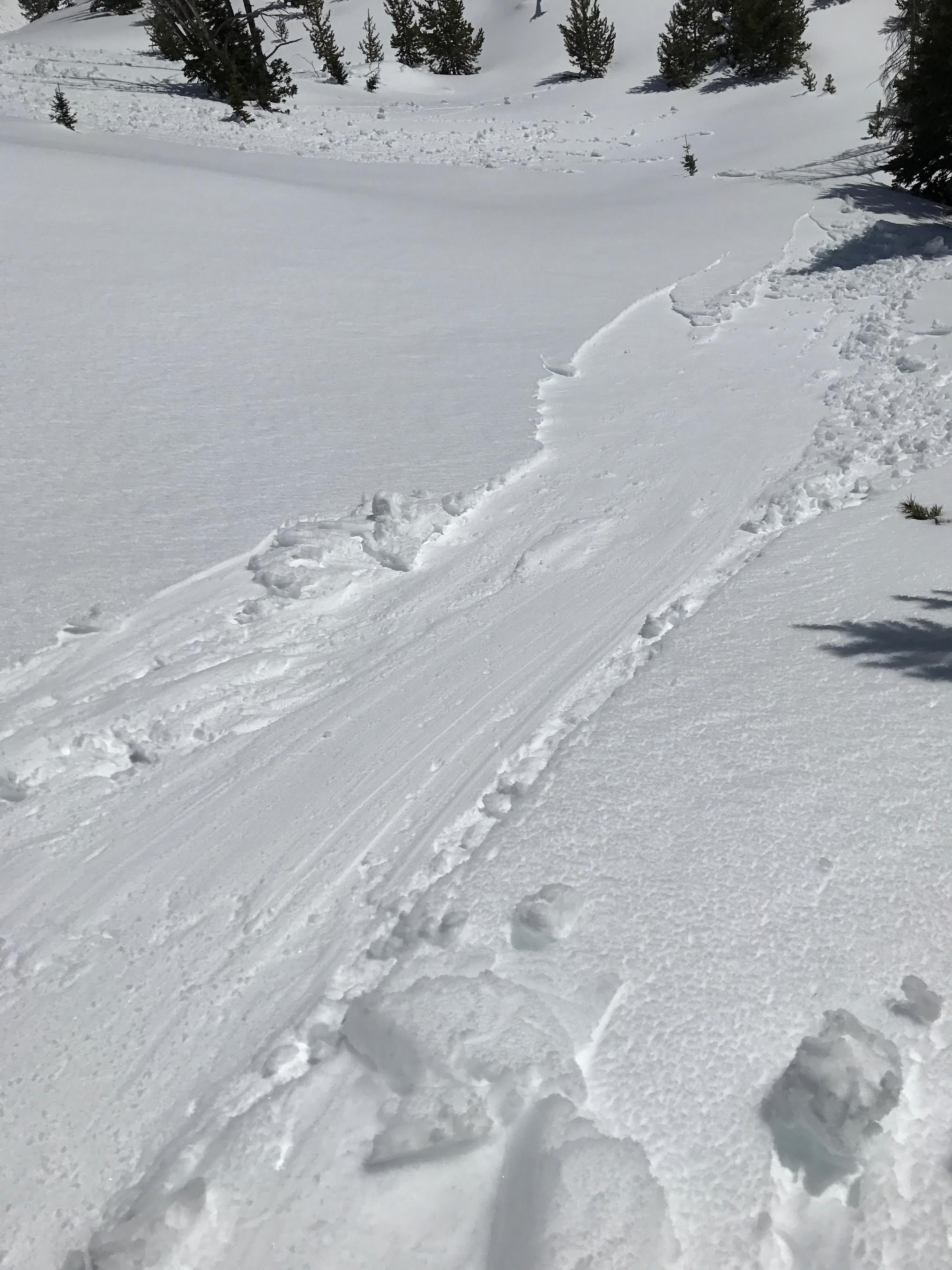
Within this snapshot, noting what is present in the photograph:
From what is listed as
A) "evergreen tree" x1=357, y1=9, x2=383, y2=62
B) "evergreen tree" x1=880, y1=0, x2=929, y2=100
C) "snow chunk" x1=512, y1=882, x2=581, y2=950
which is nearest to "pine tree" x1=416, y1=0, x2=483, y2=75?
"evergreen tree" x1=357, y1=9, x2=383, y2=62

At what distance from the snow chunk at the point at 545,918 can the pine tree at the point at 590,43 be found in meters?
23.9

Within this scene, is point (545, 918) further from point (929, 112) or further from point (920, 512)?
point (929, 112)

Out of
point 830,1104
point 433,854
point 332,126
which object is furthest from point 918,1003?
point 332,126

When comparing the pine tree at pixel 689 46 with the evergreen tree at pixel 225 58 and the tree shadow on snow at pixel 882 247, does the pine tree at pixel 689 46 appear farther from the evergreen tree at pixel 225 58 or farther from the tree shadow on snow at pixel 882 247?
the tree shadow on snow at pixel 882 247

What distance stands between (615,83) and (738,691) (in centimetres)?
2129

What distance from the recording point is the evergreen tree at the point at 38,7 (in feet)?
117

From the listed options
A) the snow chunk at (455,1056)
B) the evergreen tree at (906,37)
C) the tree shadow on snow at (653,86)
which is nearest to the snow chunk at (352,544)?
the snow chunk at (455,1056)

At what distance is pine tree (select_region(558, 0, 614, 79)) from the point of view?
22.0m

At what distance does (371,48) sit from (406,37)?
202 centimetres

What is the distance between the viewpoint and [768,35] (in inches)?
732

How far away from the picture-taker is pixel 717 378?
6.64 meters

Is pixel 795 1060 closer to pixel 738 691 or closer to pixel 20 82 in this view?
pixel 738 691

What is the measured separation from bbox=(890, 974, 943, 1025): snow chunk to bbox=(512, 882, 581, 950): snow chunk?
78 cm

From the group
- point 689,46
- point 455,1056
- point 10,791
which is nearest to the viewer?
point 455,1056
